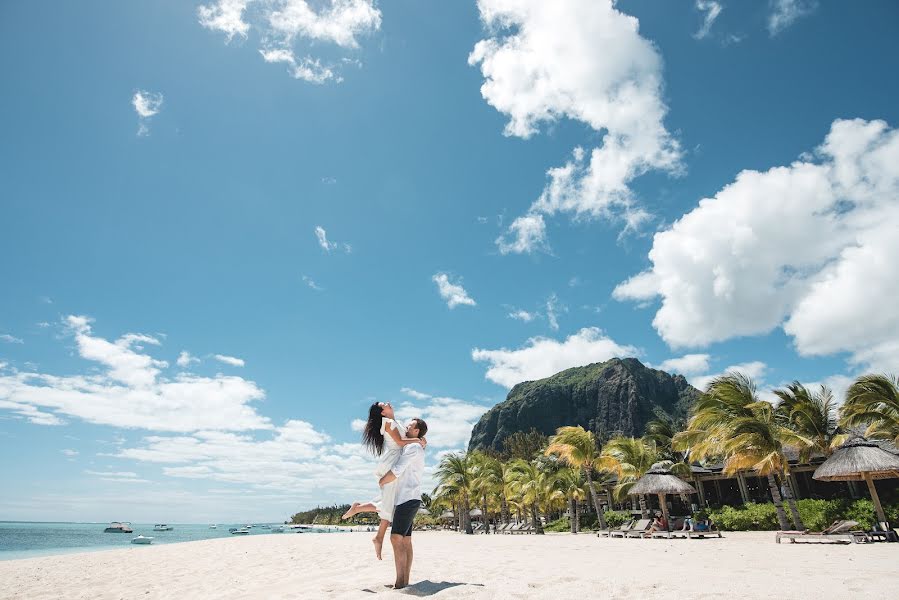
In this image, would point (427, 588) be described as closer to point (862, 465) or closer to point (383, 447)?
point (383, 447)

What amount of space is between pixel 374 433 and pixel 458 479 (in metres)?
32.8

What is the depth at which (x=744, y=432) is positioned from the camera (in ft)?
54.5

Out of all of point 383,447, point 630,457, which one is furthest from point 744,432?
point 383,447

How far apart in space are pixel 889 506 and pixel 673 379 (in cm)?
14043

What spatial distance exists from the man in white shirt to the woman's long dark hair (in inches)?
11.6

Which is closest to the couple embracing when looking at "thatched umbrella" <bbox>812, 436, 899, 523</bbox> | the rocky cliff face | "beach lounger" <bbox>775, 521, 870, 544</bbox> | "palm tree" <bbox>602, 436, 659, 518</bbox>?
"beach lounger" <bbox>775, 521, 870, 544</bbox>

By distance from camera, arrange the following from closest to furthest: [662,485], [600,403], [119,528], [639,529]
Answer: [639,529] < [662,485] < [119,528] < [600,403]

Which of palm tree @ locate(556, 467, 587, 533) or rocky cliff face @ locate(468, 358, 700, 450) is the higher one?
rocky cliff face @ locate(468, 358, 700, 450)

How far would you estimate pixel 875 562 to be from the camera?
7633 mm

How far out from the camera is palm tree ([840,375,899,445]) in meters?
15.4

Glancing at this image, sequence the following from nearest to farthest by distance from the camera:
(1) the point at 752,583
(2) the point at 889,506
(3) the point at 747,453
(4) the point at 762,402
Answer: (1) the point at 752,583, (2) the point at 889,506, (3) the point at 747,453, (4) the point at 762,402

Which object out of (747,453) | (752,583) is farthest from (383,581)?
(747,453)

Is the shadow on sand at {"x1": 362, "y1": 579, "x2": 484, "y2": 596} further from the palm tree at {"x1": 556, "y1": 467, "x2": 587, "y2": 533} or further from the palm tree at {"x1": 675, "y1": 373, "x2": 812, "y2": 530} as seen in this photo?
the palm tree at {"x1": 556, "y1": 467, "x2": 587, "y2": 533}

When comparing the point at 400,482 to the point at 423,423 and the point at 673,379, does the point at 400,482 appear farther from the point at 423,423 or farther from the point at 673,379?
the point at 673,379
